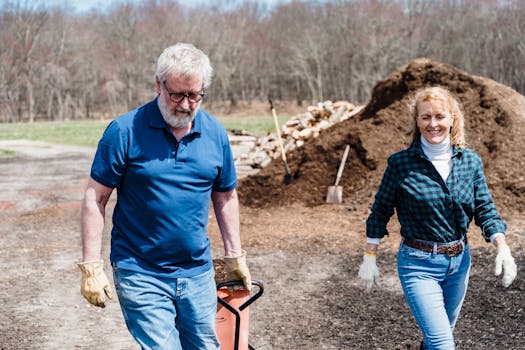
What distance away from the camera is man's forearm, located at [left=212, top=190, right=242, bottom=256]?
10.2ft

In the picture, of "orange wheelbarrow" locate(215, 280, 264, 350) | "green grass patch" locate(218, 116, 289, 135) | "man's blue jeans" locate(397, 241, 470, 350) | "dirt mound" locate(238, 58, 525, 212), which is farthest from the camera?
"green grass patch" locate(218, 116, 289, 135)

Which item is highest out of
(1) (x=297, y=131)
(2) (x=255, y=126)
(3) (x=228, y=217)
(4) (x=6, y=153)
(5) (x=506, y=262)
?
(3) (x=228, y=217)

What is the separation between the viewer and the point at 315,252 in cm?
772

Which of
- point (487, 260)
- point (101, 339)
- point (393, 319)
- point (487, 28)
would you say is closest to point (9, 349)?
point (101, 339)

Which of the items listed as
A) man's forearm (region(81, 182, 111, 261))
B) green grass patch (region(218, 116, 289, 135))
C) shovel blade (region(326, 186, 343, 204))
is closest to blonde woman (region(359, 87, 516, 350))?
man's forearm (region(81, 182, 111, 261))

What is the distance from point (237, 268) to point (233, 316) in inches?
13.9

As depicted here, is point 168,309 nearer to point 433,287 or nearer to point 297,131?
point 433,287

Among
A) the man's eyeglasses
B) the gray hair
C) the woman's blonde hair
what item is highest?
the gray hair

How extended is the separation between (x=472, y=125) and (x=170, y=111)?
8511 mm

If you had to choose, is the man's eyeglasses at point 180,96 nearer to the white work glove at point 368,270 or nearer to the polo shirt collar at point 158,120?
the polo shirt collar at point 158,120

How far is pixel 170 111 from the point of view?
2.73 m

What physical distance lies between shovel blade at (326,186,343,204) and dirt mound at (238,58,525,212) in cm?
11

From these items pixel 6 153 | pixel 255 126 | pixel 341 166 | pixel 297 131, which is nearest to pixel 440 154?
pixel 341 166

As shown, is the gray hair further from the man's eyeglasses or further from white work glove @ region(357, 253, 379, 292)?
white work glove @ region(357, 253, 379, 292)
